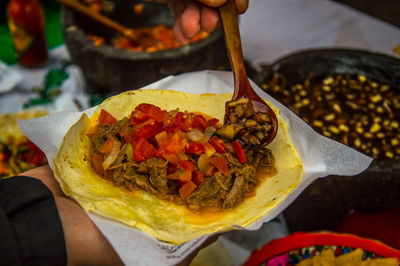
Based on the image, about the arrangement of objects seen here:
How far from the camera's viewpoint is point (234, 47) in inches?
59.3

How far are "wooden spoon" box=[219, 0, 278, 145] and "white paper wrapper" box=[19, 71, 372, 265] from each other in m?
0.15

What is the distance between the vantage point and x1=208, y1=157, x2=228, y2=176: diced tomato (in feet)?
4.33

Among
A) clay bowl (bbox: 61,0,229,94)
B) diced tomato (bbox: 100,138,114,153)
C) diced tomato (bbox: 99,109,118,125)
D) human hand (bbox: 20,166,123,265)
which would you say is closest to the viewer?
human hand (bbox: 20,166,123,265)

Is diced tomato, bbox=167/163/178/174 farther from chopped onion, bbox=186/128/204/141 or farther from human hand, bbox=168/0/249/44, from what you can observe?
human hand, bbox=168/0/249/44

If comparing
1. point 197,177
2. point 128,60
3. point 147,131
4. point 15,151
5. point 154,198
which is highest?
point 147,131

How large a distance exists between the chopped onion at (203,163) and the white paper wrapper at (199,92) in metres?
0.24

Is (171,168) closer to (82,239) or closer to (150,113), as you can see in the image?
(150,113)

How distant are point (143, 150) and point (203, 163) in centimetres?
21

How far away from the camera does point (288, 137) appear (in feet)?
5.08

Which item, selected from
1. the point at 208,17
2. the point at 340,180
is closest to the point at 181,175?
the point at 208,17

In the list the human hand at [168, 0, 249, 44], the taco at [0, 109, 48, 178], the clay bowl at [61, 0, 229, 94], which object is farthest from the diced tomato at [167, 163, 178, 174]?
the clay bowl at [61, 0, 229, 94]

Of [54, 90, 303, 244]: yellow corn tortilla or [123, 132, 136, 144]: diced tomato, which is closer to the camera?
[54, 90, 303, 244]: yellow corn tortilla

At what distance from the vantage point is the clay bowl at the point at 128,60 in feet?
8.43

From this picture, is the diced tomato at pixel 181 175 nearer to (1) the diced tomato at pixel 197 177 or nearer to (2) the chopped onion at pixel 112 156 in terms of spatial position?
(1) the diced tomato at pixel 197 177
